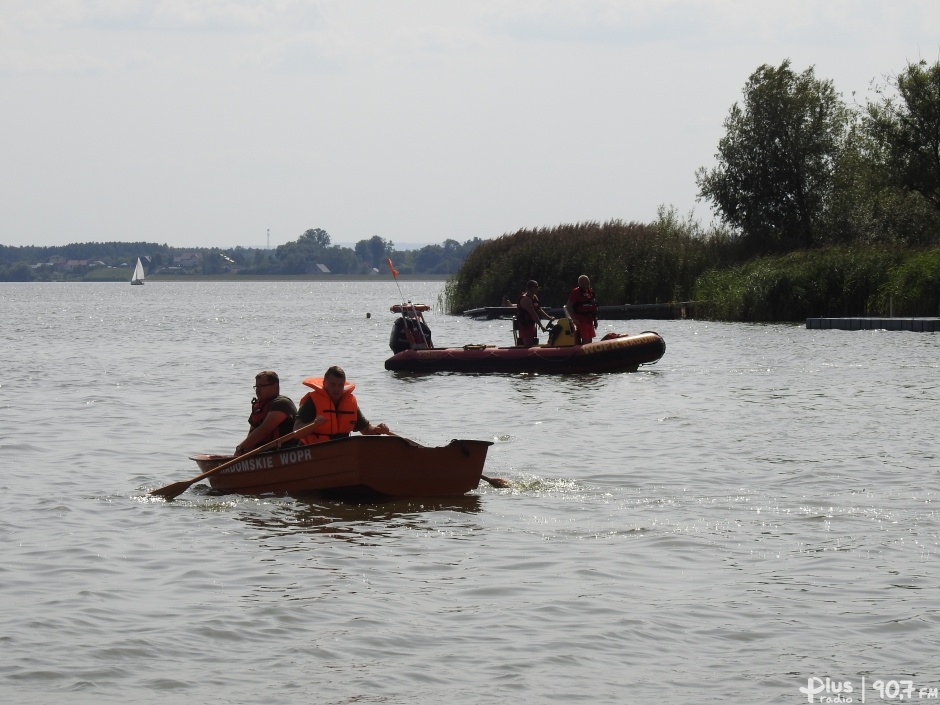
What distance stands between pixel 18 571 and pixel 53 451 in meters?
7.25

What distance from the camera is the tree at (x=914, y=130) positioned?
46.6m

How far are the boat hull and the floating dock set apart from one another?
42.7 feet

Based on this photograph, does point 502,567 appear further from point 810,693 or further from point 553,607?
point 810,693

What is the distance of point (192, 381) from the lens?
92.6 feet

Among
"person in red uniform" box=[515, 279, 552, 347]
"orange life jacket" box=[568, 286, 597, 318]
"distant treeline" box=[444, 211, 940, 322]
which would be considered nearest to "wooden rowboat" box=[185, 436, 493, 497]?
"person in red uniform" box=[515, 279, 552, 347]

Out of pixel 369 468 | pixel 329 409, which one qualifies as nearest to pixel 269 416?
pixel 329 409

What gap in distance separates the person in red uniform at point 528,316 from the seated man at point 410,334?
188 cm

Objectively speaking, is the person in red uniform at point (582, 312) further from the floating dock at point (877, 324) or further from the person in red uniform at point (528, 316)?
the floating dock at point (877, 324)

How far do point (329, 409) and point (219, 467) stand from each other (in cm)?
110

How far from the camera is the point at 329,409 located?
1252 cm

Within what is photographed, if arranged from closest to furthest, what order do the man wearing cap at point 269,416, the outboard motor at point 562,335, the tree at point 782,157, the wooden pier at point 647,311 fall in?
the man wearing cap at point 269,416
the outboard motor at point 562,335
the wooden pier at point 647,311
the tree at point 782,157

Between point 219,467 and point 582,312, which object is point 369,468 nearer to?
point 219,467

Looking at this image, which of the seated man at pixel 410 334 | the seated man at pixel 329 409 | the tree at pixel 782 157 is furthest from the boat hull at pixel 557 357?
the tree at pixel 782 157

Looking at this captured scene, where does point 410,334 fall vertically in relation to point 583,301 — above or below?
below
